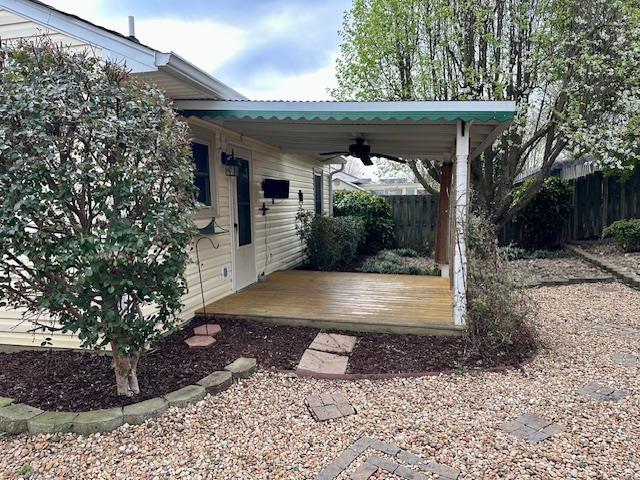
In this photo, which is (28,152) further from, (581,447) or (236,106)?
(581,447)

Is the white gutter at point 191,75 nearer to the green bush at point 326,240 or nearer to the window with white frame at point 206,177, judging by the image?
the window with white frame at point 206,177

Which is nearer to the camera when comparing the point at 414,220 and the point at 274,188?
the point at 274,188

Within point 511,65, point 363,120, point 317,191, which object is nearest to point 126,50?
point 363,120

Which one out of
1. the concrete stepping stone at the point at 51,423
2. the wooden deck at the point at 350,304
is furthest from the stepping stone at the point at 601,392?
the concrete stepping stone at the point at 51,423

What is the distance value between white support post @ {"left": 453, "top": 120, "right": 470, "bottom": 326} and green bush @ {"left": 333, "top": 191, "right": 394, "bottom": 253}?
633 centimetres

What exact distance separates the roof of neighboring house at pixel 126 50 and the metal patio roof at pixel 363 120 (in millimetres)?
457

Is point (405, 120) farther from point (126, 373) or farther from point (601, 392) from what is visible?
point (126, 373)

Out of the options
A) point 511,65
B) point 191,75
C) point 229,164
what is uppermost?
point 511,65

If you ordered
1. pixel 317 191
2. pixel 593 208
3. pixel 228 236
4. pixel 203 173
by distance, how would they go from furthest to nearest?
pixel 317 191 < pixel 593 208 < pixel 228 236 < pixel 203 173

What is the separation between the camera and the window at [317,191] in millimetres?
10219

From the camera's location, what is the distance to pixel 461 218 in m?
4.23

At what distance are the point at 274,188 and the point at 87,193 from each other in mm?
4529

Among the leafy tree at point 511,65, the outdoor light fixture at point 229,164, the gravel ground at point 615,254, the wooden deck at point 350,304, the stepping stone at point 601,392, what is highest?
the leafy tree at point 511,65

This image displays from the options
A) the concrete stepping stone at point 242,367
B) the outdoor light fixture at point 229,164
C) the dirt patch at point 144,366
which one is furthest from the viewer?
the outdoor light fixture at point 229,164
